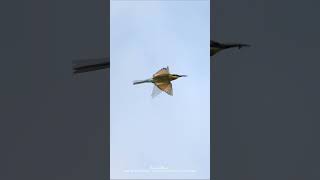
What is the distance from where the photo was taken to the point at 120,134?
1513 mm

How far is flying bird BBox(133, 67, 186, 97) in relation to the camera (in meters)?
1.50

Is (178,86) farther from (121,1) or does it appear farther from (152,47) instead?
(121,1)

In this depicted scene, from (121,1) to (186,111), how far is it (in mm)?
520
